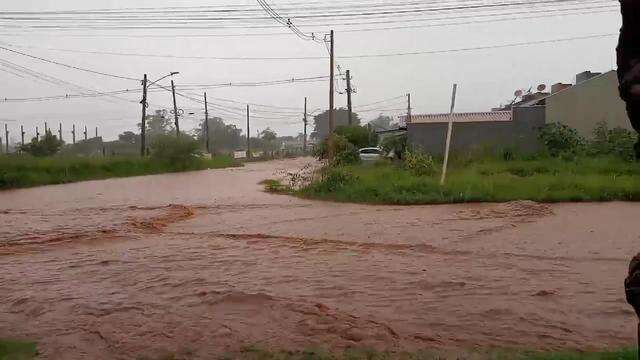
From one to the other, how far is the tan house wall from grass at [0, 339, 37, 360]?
25.8 m

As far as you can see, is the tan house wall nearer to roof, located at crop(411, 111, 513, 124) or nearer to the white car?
roof, located at crop(411, 111, 513, 124)

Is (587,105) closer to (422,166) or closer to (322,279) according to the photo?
(422,166)

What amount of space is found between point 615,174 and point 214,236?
13762mm

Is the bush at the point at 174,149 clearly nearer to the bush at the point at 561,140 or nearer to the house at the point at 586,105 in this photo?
the house at the point at 586,105

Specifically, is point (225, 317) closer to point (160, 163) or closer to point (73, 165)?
point (73, 165)

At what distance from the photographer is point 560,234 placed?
1170 centimetres

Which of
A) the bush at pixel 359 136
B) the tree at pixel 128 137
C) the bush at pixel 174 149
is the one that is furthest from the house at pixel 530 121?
the tree at pixel 128 137

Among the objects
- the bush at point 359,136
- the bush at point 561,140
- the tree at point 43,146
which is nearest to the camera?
the bush at point 561,140

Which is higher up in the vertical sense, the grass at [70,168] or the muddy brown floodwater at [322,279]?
the grass at [70,168]

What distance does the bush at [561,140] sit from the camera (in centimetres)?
2460

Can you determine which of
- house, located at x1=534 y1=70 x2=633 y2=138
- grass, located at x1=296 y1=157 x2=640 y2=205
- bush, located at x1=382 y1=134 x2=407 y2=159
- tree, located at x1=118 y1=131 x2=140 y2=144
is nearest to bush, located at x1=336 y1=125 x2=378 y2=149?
bush, located at x1=382 y1=134 x2=407 y2=159

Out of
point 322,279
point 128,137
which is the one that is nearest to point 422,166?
point 322,279

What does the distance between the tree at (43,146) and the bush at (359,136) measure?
70.0 ft

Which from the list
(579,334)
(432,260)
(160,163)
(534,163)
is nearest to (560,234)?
(432,260)
